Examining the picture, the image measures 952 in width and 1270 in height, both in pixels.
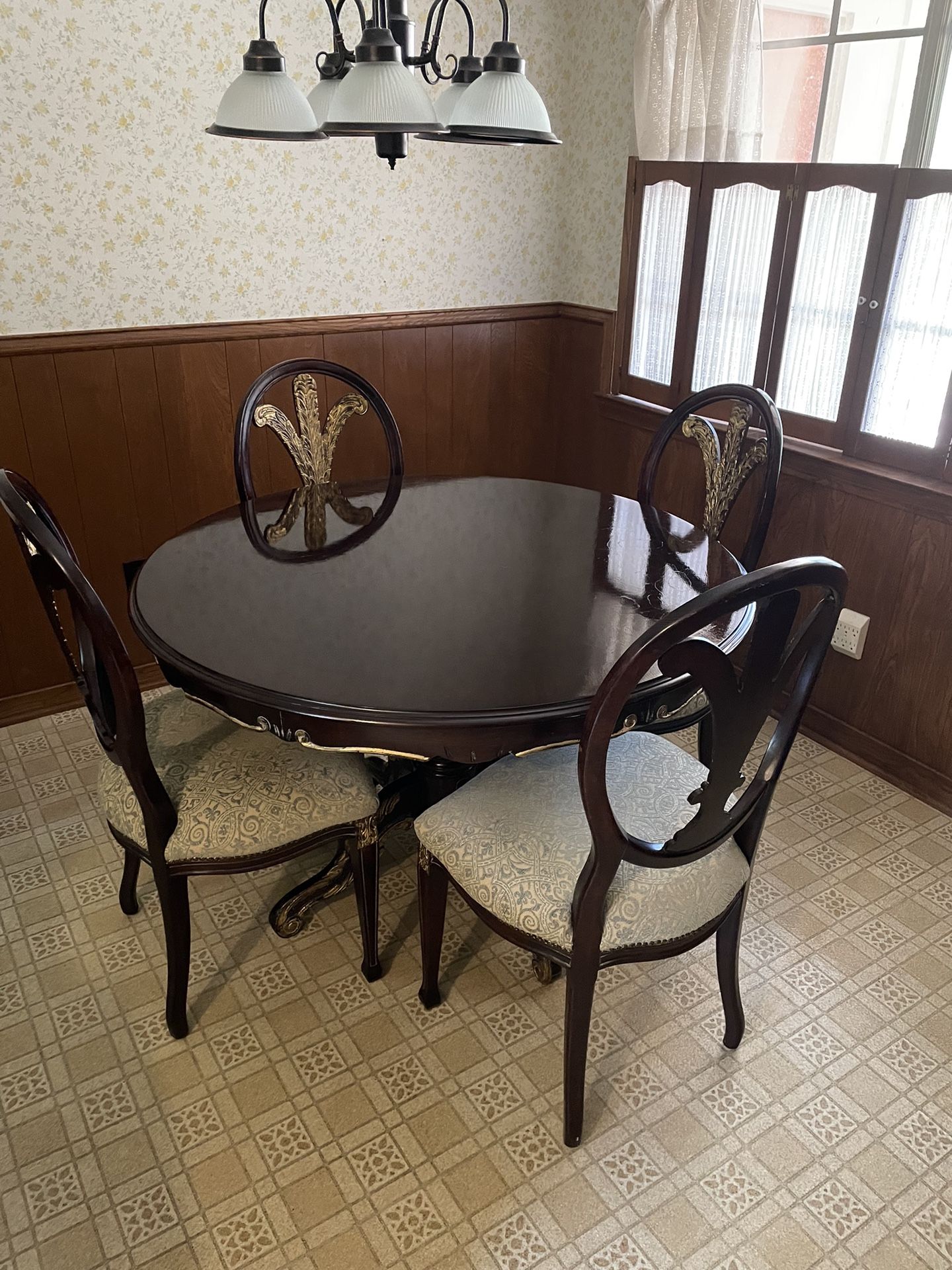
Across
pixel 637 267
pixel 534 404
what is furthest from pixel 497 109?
pixel 534 404

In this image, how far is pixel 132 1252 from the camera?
1352 mm

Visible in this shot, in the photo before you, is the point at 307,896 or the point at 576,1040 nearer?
the point at 576,1040

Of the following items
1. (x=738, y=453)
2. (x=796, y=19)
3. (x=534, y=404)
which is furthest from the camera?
(x=534, y=404)

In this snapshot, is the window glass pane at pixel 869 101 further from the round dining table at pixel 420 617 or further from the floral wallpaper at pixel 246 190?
the round dining table at pixel 420 617

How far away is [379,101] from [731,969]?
1452mm

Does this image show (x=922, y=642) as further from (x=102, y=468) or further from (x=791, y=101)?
(x=102, y=468)

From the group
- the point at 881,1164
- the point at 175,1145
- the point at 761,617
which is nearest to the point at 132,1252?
the point at 175,1145

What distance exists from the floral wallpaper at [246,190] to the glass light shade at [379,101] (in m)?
1.44

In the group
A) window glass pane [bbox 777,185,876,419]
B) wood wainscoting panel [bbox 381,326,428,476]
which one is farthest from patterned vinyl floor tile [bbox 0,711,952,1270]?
wood wainscoting panel [bbox 381,326,428,476]

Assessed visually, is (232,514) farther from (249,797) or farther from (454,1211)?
(454,1211)

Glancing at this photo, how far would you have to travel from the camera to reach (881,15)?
2211 millimetres

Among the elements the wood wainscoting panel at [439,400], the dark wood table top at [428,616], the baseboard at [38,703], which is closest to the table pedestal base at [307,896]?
the dark wood table top at [428,616]

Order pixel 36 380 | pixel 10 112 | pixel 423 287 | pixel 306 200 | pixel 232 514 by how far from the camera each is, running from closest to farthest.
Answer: pixel 232 514, pixel 10 112, pixel 36 380, pixel 306 200, pixel 423 287

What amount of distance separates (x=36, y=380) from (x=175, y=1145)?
1.87 m
